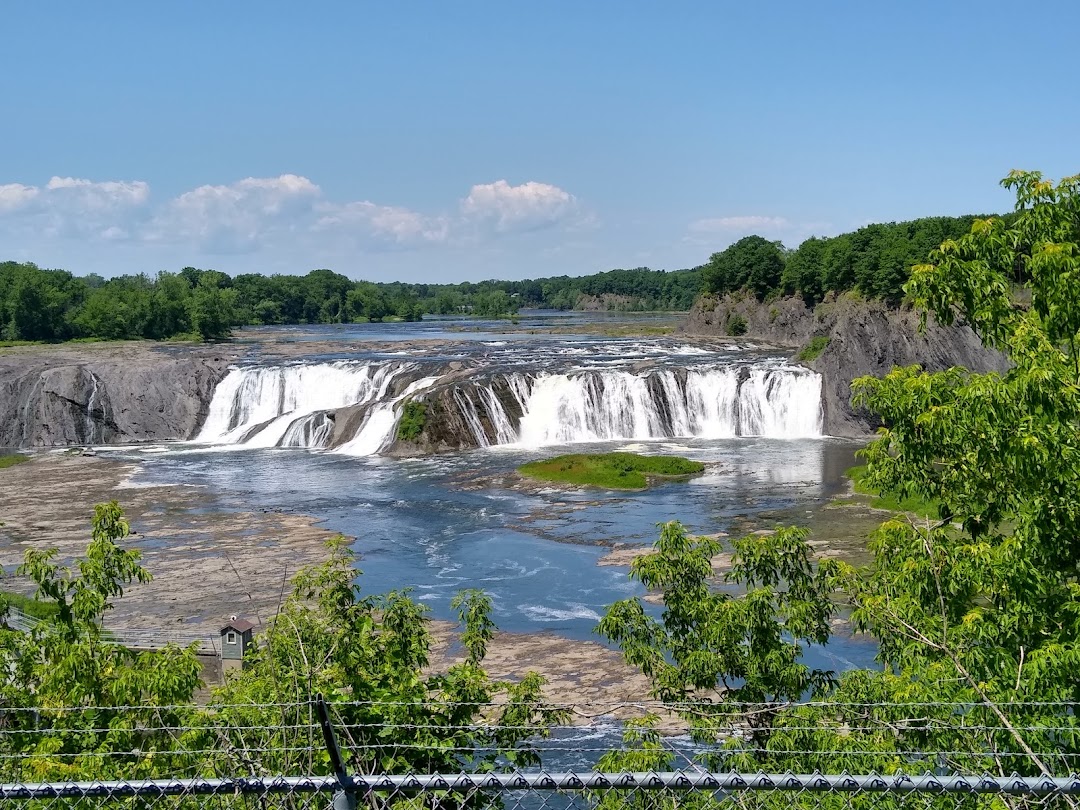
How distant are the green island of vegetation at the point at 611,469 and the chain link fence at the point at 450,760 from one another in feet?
87.9

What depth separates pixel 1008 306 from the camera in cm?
981

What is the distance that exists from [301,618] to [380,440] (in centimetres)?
3713

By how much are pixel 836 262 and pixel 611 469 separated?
165 ft

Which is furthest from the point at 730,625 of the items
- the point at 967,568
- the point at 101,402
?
the point at 101,402

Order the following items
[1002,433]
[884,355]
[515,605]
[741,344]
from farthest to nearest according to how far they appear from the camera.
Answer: [741,344], [884,355], [515,605], [1002,433]

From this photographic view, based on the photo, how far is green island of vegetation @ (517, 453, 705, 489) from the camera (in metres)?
38.3

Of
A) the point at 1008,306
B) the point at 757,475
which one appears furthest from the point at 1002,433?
the point at 757,475

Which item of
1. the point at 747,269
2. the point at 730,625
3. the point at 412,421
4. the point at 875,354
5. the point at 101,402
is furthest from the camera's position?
the point at 747,269

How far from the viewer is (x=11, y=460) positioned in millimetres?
47375

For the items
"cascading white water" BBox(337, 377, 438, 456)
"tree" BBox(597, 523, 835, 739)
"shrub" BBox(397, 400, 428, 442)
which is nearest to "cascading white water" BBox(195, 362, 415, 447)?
"cascading white water" BBox(337, 377, 438, 456)

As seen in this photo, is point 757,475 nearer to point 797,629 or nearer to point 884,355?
point 884,355

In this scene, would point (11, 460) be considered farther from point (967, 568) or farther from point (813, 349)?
point (967, 568)

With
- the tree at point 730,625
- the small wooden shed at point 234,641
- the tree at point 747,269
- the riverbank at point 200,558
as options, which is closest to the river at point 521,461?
the riverbank at point 200,558

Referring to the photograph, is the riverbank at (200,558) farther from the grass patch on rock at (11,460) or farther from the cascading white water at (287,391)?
the cascading white water at (287,391)
